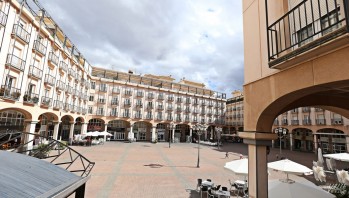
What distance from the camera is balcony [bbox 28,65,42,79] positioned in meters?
19.6

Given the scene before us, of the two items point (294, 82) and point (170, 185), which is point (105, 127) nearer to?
point (170, 185)

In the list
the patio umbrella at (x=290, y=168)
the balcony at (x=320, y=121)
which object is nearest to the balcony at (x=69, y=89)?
the patio umbrella at (x=290, y=168)

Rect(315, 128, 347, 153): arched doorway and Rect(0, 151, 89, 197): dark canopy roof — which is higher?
Rect(0, 151, 89, 197): dark canopy roof

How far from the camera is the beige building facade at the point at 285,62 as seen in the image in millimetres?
2943

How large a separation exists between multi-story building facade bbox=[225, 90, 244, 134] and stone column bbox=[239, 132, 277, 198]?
56.2 meters

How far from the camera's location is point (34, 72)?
20219 millimetres

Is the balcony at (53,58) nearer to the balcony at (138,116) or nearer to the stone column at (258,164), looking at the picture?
the balcony at (138,116)

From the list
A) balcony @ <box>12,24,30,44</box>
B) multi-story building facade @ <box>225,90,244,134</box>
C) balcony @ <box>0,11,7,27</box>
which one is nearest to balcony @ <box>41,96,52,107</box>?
balcony @ <box>12,24,30,44</box>

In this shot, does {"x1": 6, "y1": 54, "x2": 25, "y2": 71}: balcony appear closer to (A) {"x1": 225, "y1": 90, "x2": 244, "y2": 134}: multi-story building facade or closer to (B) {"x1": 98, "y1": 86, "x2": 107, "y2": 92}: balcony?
(B) {"x1": 98, "y1": 86, "x2": 107, "y2": 92}: balcony

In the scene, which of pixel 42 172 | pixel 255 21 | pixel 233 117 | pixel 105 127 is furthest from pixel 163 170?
pixel 233 117

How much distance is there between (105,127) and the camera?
143 ft

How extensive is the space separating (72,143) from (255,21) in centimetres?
3520

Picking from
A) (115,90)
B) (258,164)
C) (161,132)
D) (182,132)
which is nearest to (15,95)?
(258,164)

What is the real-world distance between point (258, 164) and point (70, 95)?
33.1m
